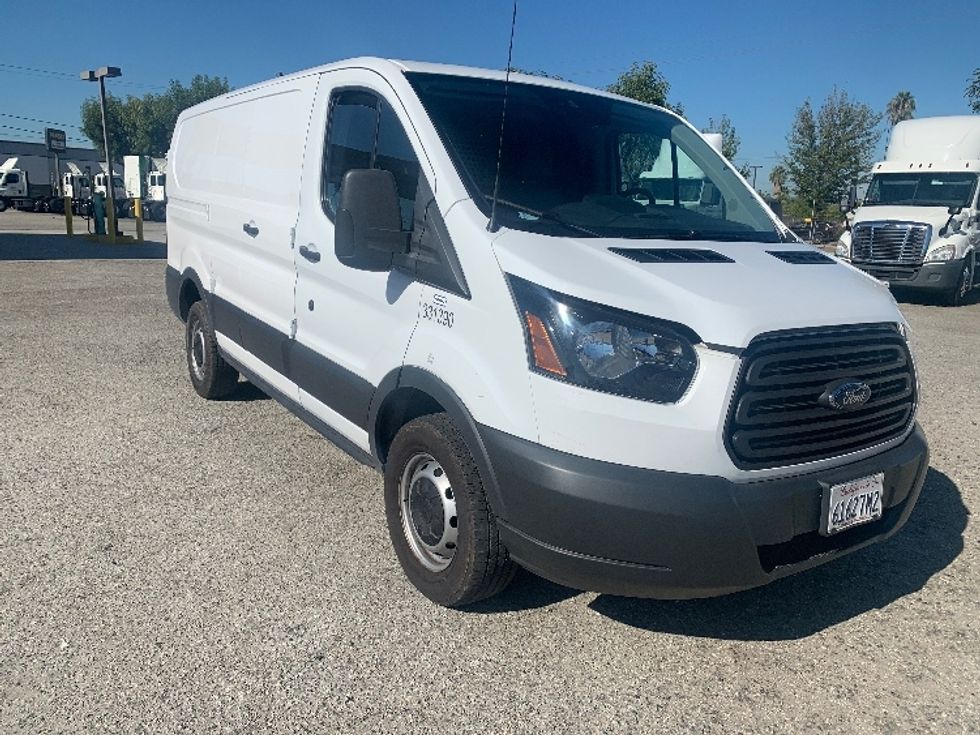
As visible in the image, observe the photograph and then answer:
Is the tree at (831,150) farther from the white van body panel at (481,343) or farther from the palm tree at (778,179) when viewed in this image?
the white van body panel at (481,343)

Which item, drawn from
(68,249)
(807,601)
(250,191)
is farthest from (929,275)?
(68,249)

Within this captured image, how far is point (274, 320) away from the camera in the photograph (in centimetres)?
426

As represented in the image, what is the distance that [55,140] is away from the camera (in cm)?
2762

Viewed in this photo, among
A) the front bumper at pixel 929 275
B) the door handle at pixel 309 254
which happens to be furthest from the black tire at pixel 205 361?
the front bumper at pixel 929 275

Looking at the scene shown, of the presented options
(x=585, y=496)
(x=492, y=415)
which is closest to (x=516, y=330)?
(x=492, y=415)

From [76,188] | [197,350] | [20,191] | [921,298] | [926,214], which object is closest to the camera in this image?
[197,350]

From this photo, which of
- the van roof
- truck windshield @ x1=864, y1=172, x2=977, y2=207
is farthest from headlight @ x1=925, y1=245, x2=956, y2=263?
the van roof

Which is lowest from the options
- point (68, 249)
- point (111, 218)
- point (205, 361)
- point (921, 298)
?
point (68, 249)

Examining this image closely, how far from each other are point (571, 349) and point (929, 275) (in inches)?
524

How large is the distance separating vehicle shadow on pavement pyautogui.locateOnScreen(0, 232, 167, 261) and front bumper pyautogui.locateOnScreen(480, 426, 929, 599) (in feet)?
55.8

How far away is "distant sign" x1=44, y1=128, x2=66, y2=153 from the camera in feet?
89.0

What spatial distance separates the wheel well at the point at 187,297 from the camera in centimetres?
582

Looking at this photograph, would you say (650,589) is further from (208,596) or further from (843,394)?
(208,596)

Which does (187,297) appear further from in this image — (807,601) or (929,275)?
(929,275)
